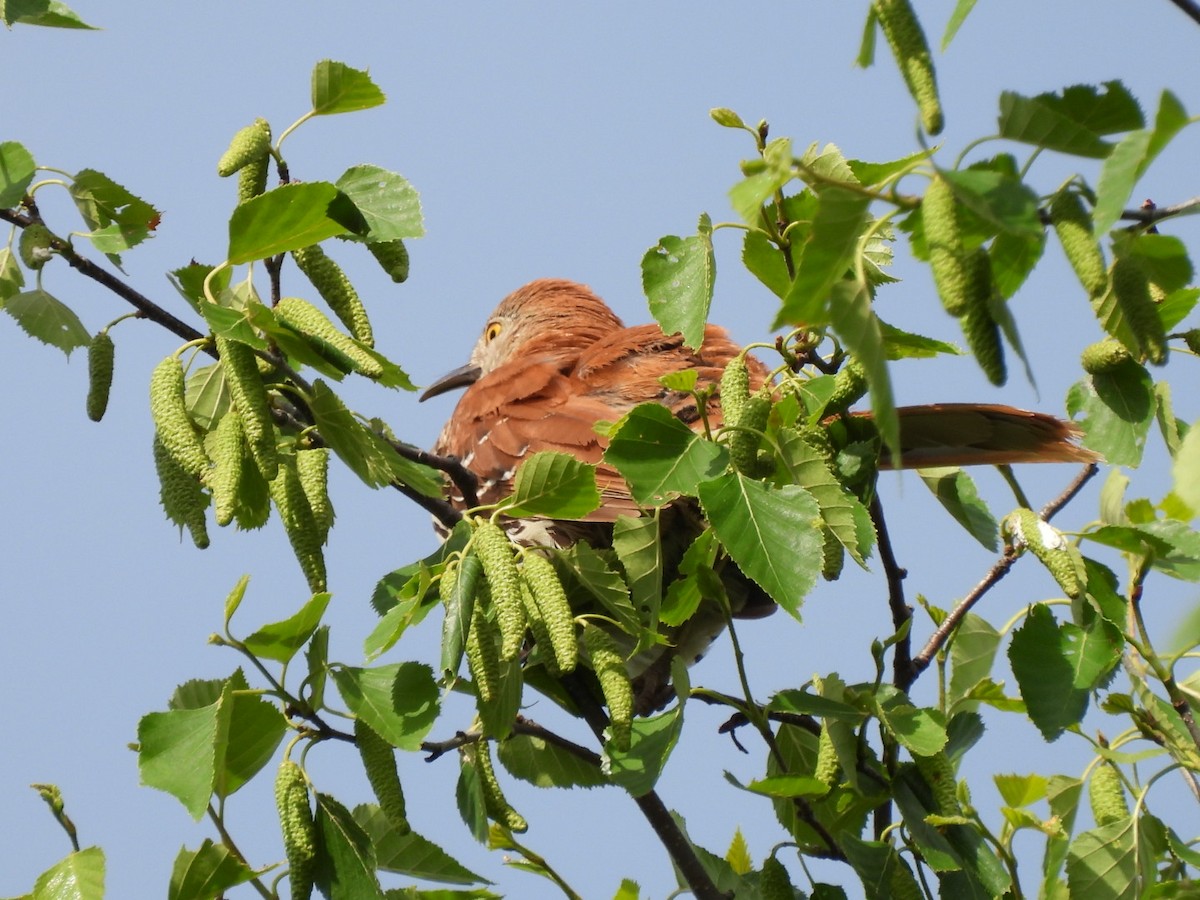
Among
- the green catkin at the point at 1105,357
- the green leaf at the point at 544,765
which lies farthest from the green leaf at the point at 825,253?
the green leaf at the point at 544,765

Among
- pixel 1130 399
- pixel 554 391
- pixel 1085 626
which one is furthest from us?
pixel 554 391

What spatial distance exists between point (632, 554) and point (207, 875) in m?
0.86

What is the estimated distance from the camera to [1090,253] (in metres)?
1.32

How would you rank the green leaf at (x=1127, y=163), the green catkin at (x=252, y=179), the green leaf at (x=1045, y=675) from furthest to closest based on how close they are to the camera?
the green leaf at (x=1045, y=675) < the green catkin at (x=252, y=179) < the green leaf at (x=1127, y=163)

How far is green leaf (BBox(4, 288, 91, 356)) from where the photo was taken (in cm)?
241

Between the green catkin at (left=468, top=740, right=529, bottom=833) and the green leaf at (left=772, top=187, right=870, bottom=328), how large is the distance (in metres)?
1.23

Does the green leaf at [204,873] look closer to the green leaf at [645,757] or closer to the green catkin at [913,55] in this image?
the green leaf at [645,757]

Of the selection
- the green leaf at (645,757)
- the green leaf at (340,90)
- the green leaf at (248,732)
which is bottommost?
the green leaf at (645,757)

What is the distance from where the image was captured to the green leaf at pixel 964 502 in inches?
107

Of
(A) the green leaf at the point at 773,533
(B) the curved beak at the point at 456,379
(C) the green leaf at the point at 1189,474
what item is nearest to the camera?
(C) the green leaf at the point at 1189,474

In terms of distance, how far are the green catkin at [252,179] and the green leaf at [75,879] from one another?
41.3 inches

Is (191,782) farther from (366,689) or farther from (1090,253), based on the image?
(1090,253)

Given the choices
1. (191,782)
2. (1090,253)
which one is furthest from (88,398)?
(1090,253)

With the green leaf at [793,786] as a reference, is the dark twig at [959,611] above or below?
above
